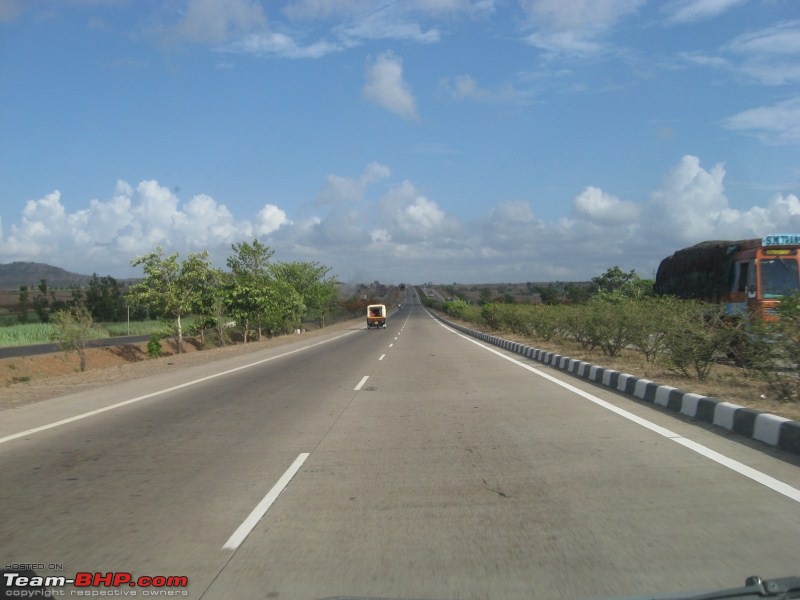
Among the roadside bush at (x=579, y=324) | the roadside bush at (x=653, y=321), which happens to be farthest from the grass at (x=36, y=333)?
the roadside bush at (x=653, y=321)

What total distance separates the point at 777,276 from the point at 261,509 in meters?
16.1

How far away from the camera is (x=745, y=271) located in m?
18.8

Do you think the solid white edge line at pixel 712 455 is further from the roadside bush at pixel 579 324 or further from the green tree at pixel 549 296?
the green tree at pixel 549 296

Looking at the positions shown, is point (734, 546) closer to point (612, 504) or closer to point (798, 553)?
point (798, 553)

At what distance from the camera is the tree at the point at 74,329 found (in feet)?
103

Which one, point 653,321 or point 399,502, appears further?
point 653,321

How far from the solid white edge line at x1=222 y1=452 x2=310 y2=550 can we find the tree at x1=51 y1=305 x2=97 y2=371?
26715 mm

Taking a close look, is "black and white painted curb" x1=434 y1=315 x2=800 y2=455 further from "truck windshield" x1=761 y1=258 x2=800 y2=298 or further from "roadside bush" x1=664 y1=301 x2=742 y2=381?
"truck windshield" x1=761 y1=258 x2=800 y2=298

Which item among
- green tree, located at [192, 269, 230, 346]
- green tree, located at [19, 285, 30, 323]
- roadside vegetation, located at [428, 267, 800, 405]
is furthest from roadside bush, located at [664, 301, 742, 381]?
green tree, located at [19, 285, 30, 323]

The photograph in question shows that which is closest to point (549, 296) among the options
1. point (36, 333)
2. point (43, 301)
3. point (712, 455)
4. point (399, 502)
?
point (712, 455)

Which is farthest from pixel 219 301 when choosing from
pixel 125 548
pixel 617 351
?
pixel 125 548

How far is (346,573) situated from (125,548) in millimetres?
1755

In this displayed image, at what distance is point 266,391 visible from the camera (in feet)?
51.5

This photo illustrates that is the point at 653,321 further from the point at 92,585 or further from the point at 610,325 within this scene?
the point at 92,585
